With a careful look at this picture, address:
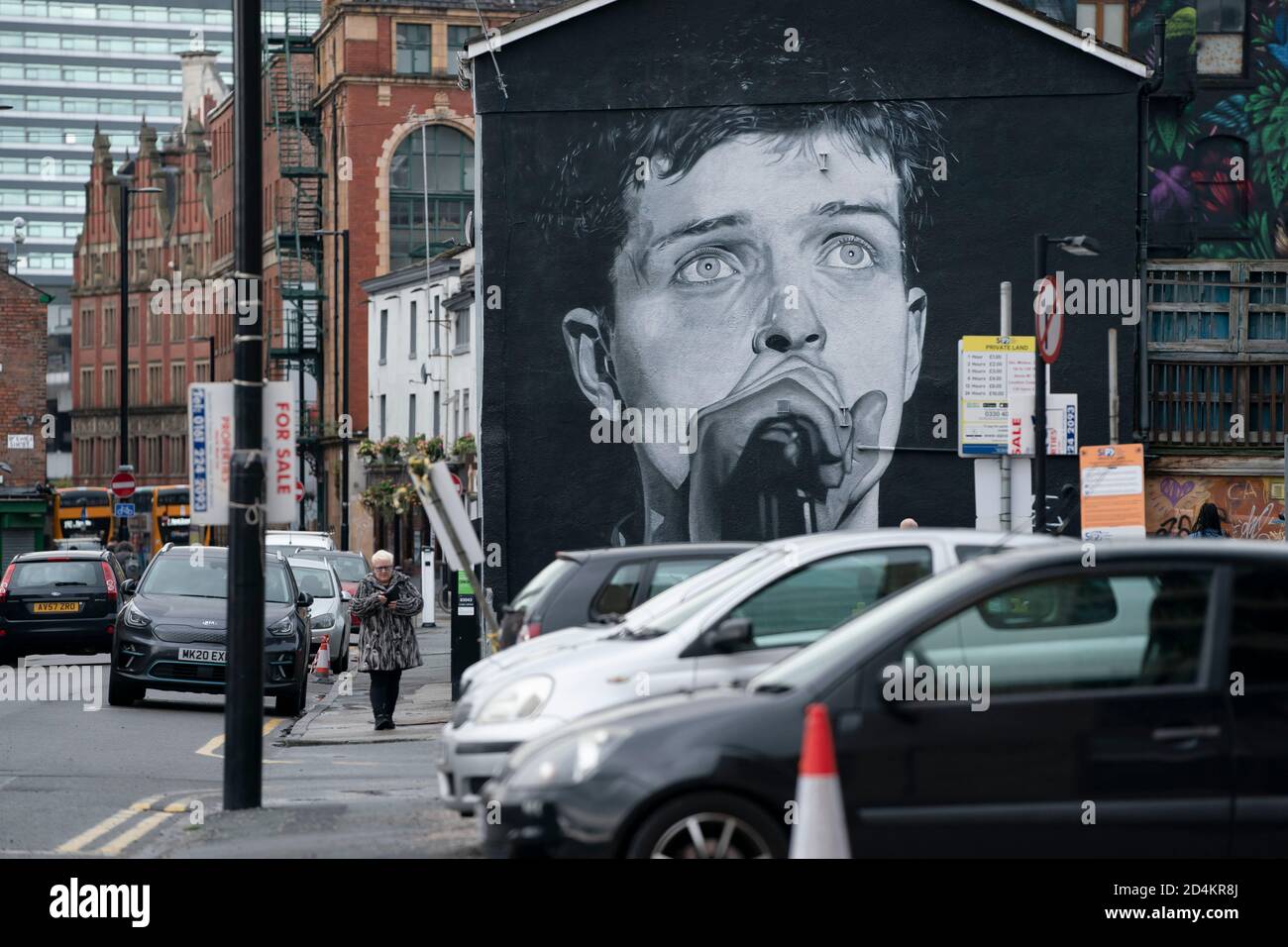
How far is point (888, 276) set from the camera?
2802cm

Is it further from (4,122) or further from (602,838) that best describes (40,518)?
(4,122)

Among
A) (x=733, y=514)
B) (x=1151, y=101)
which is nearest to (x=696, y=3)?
(x=733, y=514)

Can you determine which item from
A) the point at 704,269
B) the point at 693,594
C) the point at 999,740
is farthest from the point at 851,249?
the point at 999,740

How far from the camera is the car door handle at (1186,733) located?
7.83 meters

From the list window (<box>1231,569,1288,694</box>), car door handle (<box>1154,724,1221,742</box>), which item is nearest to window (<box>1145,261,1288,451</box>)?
window (<box>1231,569,1288,694</box>)

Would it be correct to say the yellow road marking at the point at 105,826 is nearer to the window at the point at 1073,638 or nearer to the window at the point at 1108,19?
the window at the point at 1073,638

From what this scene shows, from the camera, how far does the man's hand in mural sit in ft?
91.3

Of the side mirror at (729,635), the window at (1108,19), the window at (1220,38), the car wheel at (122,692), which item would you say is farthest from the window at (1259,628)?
the window at (1220,38)

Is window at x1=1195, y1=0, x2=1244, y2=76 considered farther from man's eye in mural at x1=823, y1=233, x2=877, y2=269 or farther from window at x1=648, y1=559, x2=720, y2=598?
window at x1=648, y1=559, x2=720, y2=598

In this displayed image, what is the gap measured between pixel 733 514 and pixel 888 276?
3.94 metres

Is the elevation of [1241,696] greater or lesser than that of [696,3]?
lesser

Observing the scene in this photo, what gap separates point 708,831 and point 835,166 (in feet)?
69.6

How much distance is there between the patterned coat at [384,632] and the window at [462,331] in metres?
44.4

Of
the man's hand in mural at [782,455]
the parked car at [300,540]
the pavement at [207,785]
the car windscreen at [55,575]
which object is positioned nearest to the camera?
the pavement at [207,785]
